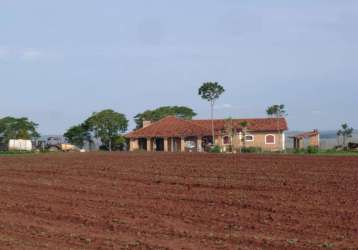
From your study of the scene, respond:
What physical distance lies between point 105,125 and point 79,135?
17.5 feet

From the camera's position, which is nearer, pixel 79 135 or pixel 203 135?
pixel 203 135

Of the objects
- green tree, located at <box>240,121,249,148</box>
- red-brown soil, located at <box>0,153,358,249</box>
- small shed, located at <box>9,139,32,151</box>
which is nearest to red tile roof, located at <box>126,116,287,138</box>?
green tree, located at <box>240,121,249,148</box>

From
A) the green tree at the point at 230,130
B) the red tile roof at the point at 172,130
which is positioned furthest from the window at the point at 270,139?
the red tile roof at the point at 172,130

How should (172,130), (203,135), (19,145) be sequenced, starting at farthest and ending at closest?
(19,145)
(172,130)
(203,135)

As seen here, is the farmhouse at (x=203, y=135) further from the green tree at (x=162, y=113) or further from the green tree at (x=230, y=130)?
the green tree at (x=162, y=113)

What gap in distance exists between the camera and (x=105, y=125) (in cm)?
8575

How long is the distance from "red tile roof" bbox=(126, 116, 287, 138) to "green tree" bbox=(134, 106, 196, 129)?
23.2 meters

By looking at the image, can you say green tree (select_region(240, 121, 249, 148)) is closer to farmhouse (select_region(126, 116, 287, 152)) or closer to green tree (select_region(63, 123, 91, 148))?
farmhouse (select_region(126, 116, 287, 152))

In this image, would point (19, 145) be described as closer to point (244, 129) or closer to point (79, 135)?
point (79, 135)

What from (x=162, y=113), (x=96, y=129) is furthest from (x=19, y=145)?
(x=162, y=113)

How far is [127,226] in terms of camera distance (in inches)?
506

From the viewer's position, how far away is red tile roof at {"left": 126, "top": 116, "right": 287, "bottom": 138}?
70188 millimetres

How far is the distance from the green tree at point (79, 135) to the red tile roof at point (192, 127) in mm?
16057

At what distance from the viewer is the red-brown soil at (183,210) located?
11.3 metres
